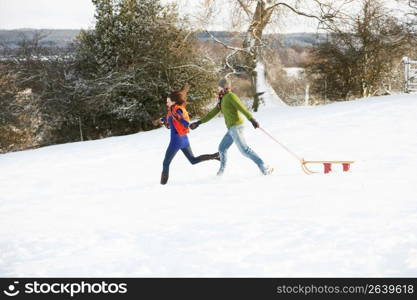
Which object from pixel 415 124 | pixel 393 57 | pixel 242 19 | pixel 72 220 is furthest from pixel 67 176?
pixel 393 57

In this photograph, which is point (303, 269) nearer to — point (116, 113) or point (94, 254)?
point (94, 254)

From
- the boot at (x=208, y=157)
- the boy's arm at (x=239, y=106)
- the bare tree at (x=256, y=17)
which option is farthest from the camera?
the bare tree at (x=256, y=17)

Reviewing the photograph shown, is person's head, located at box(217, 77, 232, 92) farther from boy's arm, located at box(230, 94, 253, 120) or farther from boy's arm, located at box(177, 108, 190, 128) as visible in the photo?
boy's arm, located at box(177, 108, 190, 128)

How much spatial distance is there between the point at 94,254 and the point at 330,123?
942 cm

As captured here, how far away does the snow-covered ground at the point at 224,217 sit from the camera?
385cm

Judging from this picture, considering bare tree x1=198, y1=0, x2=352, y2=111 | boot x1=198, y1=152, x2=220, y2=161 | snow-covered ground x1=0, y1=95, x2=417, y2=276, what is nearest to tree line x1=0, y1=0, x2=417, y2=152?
bare tree x1=198, y1=0, x2=352, y2=111

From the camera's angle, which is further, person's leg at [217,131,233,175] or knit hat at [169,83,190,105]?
person's leg at [217,131,233,175]

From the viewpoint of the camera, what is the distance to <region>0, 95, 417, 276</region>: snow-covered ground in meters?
3.85

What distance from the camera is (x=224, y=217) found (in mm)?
5094

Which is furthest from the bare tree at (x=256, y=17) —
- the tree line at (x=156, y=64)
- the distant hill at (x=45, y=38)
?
the distant hill at (x=45, y=38)

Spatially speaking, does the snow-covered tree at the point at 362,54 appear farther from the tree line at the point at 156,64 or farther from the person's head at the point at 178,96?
the person's head at the point at 178,96

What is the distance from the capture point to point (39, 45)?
25000 millimetres

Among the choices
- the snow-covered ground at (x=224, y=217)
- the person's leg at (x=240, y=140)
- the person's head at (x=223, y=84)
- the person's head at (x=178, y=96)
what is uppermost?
the person's head at (x=223, y=84)

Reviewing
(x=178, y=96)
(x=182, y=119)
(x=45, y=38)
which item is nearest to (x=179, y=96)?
(x=178, y=96)
